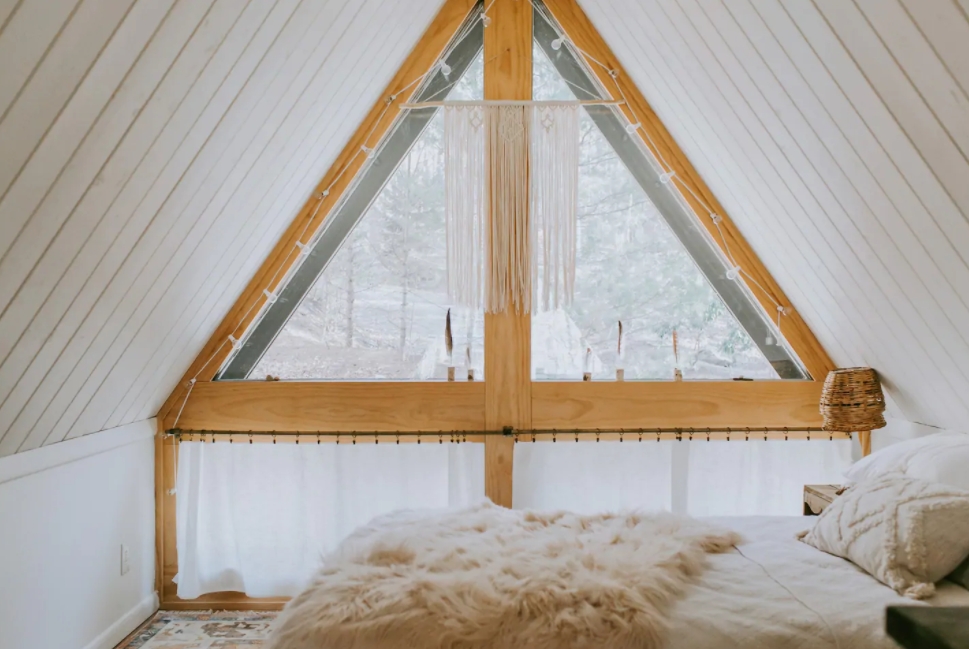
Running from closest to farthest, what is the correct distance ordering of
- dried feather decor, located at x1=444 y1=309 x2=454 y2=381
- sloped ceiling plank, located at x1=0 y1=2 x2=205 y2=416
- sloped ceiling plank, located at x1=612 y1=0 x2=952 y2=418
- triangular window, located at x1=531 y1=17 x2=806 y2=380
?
sloped ceiling plank, located at x1=0 y1=2 x2=205 y2=416
sloped ceiling plank, located at x1=612 y1=0 x2=952 y2=418
dried feather decor, located at x1=444 y1=309 x2=454 y2=381
triangular window, located at x1=531 y1=17 x2=806 y2=380

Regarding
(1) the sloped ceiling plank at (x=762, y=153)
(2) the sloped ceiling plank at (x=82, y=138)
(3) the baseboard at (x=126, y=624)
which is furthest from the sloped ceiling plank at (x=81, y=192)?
(1) the sloped ceiling plank at (x=762, y=153)

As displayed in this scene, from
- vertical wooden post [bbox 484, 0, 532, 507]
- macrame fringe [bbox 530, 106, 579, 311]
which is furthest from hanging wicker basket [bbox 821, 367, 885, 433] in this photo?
vertical wooden post [bbox 484, 0, 532, 507]

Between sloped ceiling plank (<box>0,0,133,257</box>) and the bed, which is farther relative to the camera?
the bed

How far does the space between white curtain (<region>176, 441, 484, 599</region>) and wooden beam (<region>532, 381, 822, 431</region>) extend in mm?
479

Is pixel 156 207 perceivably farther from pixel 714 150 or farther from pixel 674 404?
pixel 674 404

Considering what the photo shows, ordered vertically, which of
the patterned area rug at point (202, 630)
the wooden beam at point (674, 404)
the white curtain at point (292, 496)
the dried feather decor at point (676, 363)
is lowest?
the patterned area rug at point (202, 630)

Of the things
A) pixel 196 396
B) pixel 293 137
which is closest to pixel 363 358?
pixel 196 396

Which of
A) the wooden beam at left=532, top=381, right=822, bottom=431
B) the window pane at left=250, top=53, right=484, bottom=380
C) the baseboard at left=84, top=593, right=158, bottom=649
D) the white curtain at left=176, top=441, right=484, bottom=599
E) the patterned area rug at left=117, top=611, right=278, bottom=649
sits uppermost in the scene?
the window pane at left=250, top=53, right=484, bottom=380

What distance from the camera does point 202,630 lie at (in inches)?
Result: 125

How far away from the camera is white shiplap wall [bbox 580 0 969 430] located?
5.71 feet

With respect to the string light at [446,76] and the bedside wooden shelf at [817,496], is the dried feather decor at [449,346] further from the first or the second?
the bedside wooden shelf at [817,496]

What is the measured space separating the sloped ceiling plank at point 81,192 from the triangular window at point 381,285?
1517mm

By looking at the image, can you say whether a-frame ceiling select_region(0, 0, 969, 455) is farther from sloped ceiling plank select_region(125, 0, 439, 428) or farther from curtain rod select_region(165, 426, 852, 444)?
curtain rod select_region(165, 426, 852, 444)

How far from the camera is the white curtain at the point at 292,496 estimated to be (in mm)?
3342
